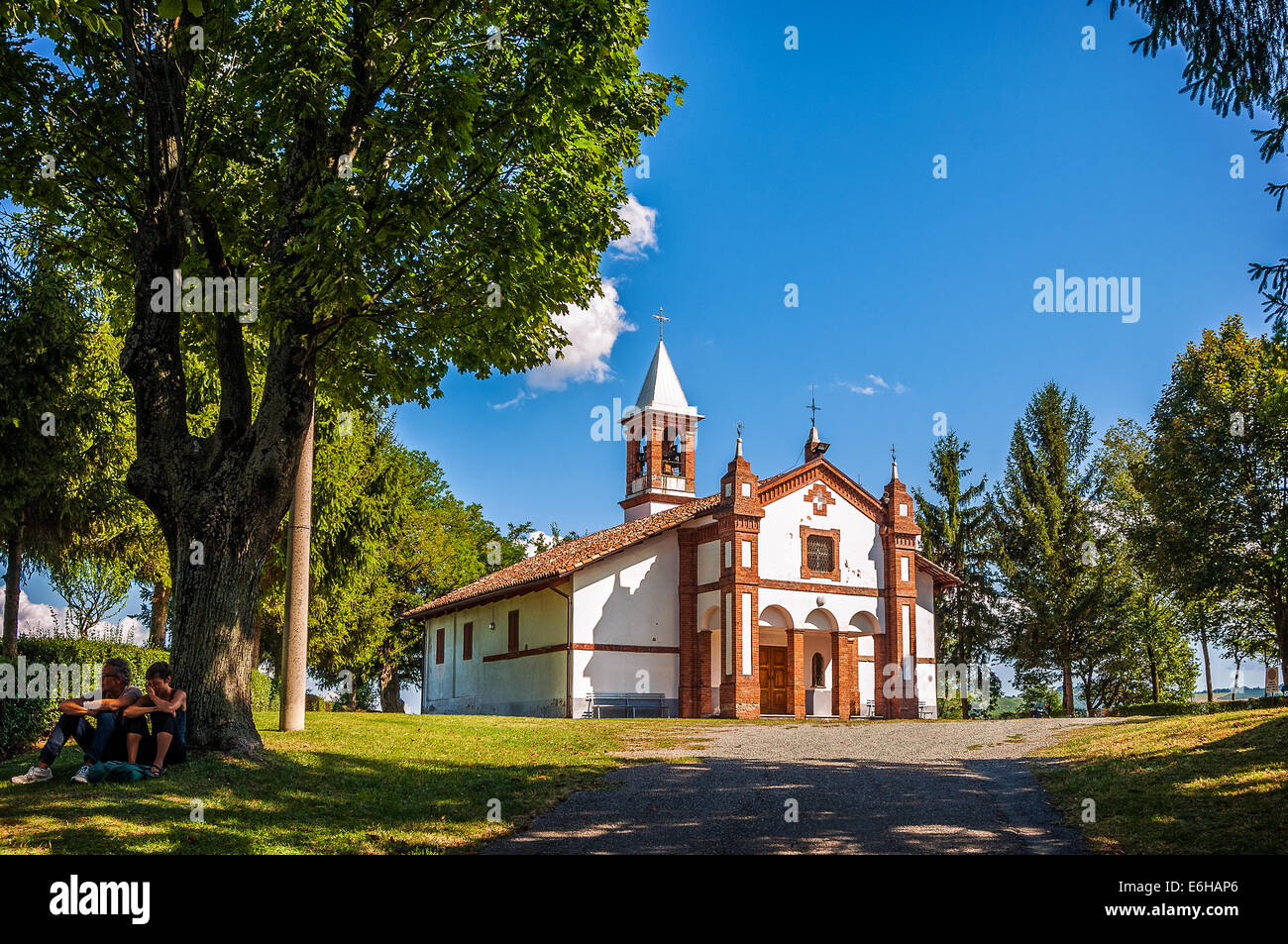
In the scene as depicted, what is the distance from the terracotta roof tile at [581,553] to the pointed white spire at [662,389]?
429 centimetres

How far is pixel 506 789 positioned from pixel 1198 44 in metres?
9.96

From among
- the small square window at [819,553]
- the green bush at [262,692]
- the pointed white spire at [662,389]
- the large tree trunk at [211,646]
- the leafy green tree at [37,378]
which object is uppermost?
the pointed white spire at [662,389]

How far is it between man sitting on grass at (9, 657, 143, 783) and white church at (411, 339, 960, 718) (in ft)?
72.9

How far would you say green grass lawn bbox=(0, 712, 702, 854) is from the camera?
794 cm

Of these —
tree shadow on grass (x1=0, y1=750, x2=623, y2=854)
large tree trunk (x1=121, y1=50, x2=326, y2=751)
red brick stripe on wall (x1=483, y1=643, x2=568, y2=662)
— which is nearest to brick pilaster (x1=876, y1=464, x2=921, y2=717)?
red brick stripe on wall (x1=483, y1=643, x2=568, y2=662)

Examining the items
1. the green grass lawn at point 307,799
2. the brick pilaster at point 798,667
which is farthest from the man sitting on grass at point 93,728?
the brick pilaster at point 798,667

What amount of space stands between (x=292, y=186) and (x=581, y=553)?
2385 cm

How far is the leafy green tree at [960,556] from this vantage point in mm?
45312

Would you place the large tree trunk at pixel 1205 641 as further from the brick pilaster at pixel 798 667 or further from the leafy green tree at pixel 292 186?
the leafy green tree at pixel 292 186

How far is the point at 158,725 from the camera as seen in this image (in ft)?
33.3

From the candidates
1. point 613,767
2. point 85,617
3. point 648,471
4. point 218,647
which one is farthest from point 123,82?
point 648,471

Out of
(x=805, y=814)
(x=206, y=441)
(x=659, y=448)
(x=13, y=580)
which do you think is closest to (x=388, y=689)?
(x=659, y=448)

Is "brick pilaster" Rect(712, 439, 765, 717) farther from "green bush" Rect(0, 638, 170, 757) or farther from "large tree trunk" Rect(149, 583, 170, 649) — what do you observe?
"green bush" Rect(0, 638, 170, 757)
